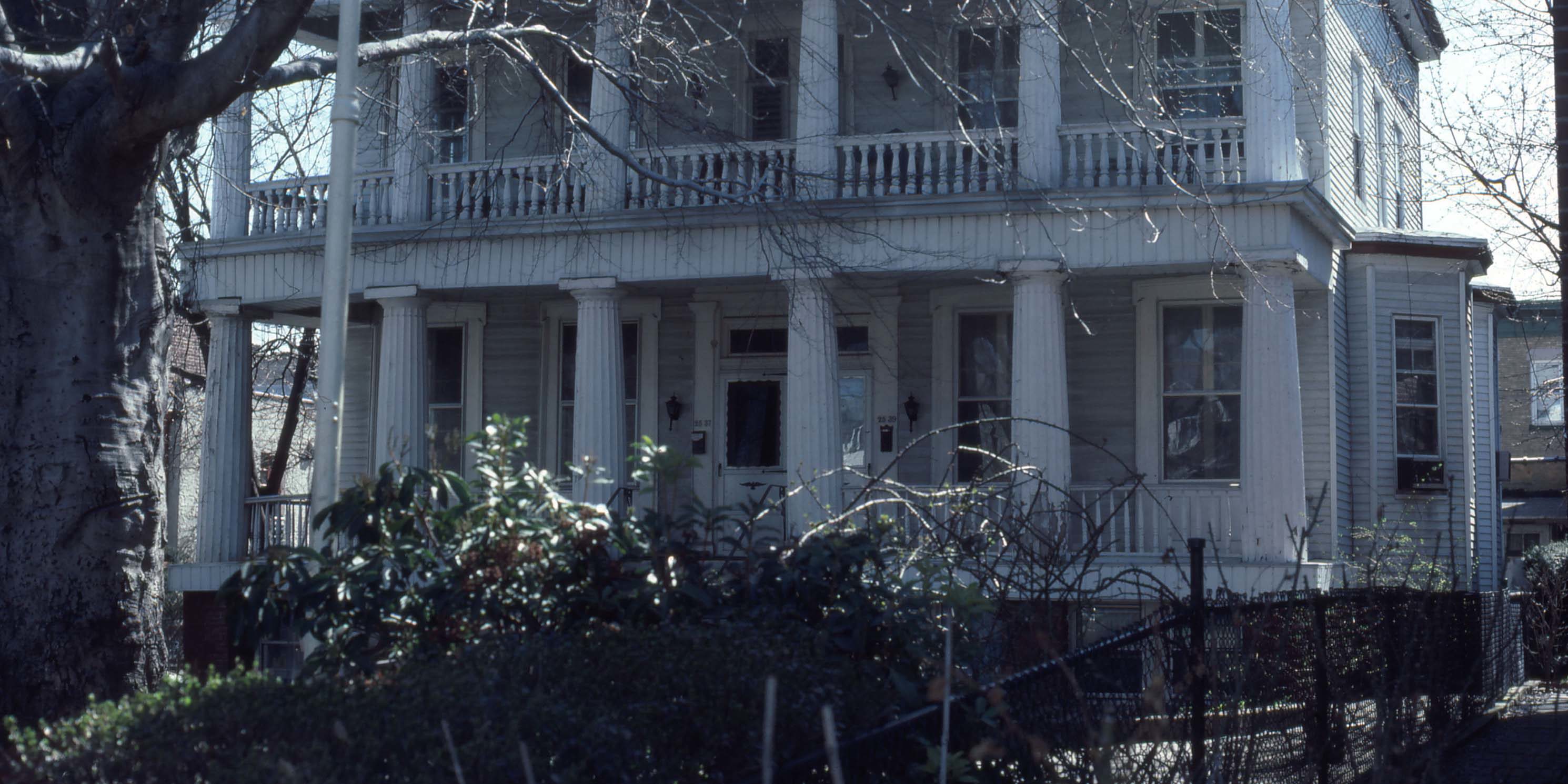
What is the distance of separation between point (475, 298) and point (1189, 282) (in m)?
7.62

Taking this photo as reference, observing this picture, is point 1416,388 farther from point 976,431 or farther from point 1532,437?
point 1532,437

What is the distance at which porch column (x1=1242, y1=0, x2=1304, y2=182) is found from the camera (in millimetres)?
13406

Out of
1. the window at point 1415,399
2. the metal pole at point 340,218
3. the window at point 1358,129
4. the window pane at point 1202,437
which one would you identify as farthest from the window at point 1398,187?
the metal pole at point 340,218

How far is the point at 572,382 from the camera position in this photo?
17375mm

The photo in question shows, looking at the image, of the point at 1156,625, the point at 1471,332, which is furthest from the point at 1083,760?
the point at 1471,332

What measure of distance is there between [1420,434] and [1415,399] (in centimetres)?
39

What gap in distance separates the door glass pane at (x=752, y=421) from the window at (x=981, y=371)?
209cm

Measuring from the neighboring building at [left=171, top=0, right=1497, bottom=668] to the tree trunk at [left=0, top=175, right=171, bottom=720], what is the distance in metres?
4.72

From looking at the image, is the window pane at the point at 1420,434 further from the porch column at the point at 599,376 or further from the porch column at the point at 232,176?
the porch column at the point at 232,176

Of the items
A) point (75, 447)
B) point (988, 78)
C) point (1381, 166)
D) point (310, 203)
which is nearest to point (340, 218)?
point (75, 447)

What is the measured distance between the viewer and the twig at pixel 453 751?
336cm

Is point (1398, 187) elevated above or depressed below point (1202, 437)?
above

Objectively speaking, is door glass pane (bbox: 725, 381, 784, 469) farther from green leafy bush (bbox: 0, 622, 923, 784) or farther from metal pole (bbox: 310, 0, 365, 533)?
green leafy bush (bbox: 0, 622, 923, 784)

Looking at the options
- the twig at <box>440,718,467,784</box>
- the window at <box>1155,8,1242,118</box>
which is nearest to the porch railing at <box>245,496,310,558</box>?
the window at <box>1155,8,1242,118</box>
